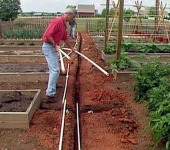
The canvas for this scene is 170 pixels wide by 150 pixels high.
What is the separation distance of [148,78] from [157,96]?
1491mm

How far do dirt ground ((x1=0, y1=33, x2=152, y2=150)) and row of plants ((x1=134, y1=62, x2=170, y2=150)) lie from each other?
0.91 feet

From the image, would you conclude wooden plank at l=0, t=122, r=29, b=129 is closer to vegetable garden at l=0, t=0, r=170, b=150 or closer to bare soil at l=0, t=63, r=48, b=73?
vegetable garden at l=0, t=0, r=170, b=150

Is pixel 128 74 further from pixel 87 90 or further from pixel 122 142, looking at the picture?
pixel 122 142

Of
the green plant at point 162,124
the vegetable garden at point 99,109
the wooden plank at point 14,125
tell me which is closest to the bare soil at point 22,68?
the vegetable garden at point 99,109

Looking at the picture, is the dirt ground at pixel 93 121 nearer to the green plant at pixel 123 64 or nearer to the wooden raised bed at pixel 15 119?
the wooden raised bed at pixel 15 119

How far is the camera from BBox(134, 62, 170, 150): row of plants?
463 centimetres

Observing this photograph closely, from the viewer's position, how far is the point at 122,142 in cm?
533

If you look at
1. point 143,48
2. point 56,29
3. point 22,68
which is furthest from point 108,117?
point 143,48

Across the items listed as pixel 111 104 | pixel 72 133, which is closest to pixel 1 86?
pixel 111 104

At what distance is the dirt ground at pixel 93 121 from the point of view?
17.2ft

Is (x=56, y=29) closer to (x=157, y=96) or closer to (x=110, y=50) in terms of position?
(x=157, y=96)

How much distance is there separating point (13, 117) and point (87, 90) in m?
2.95

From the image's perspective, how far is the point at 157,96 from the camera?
5.70 m

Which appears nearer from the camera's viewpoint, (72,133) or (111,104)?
(72,133)
